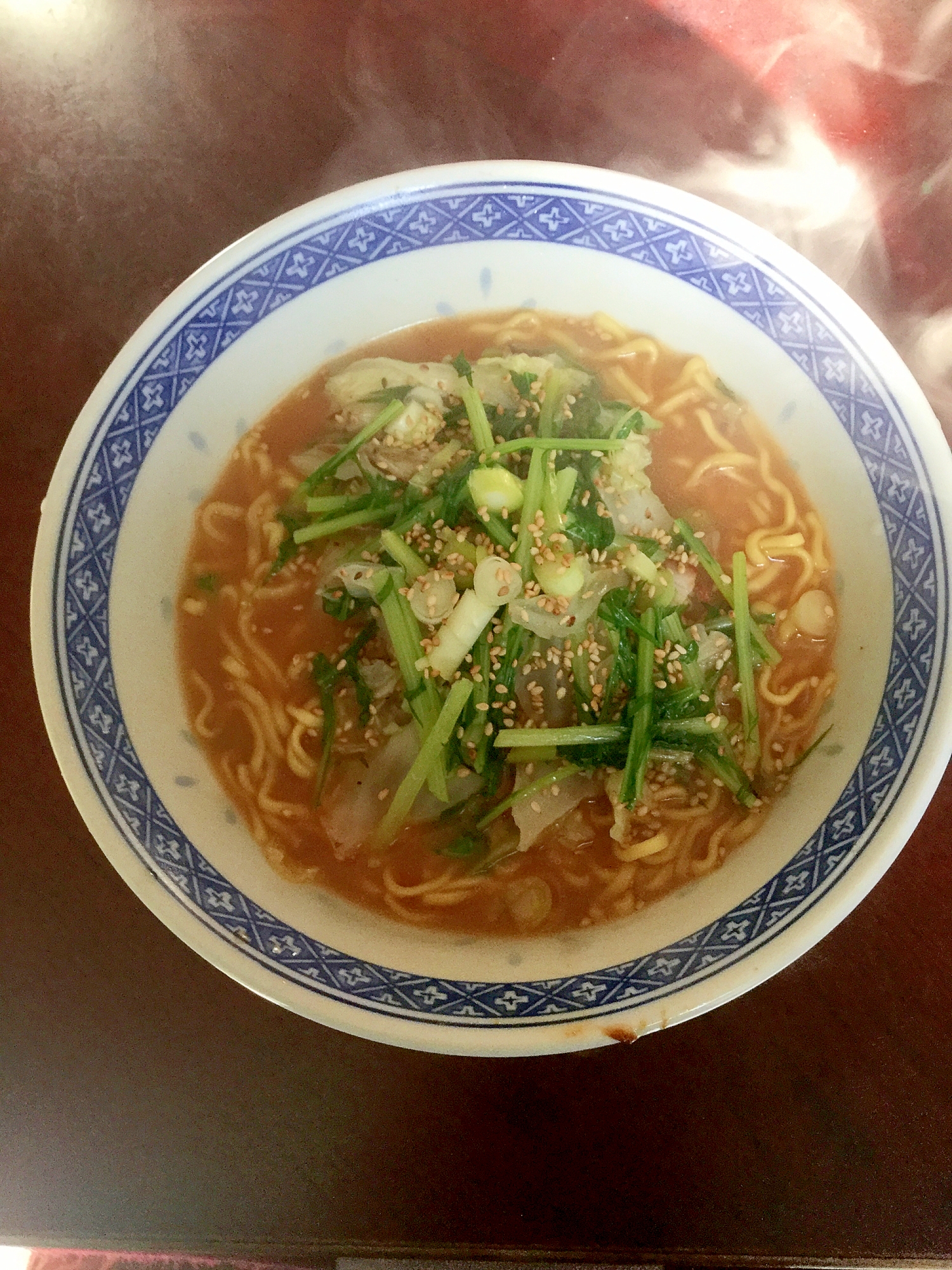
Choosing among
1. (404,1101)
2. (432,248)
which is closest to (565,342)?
(432,248)

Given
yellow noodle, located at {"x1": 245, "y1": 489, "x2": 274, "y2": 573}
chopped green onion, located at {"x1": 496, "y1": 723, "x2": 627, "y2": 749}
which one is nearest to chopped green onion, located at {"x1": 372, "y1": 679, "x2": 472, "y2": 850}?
chopped green onion, located at {"x1": 496, "y1": 723, "x2": 627, "y2": 749}

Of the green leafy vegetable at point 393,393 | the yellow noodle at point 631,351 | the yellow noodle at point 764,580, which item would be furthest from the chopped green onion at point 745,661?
the green leafy vegetable at point 393,393

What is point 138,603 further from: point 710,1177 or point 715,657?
point 710,1177

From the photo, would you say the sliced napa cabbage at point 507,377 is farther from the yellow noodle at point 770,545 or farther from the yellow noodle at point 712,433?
the yellow noodle at point 770,545

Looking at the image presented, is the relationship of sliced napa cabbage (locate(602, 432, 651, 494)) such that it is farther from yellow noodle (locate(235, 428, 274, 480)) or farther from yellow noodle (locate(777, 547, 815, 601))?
yellow noodle (locate(235, 428, 274, 480))

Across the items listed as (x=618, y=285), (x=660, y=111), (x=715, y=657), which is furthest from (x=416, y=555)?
(x=660, y=111)
